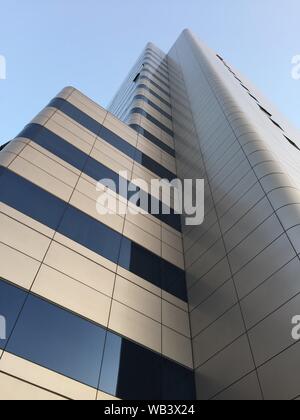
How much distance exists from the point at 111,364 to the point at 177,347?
9.40 feet

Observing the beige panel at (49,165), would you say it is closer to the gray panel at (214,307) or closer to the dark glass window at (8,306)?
the dark glass window at (8,306)

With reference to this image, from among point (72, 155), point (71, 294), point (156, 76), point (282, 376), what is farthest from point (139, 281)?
point (156, 76)

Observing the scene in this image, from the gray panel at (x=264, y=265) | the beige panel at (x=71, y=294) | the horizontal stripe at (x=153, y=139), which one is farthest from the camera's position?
the horizontal stripe at (x=153, y=139)

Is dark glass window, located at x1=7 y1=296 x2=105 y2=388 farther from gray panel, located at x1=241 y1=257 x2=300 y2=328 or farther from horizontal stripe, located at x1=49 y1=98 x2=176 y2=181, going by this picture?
horizontal stripe, located at x1=49 y1=98 x2=176 y2=181

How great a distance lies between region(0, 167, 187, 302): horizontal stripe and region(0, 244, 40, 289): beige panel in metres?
1.98

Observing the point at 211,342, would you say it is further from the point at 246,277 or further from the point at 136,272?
the point at 136,272

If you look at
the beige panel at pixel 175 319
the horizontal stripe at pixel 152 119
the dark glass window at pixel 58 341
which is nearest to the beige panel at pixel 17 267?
the dark glass window at pixel 58 341

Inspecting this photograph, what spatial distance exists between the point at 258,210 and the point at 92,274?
6665 mm

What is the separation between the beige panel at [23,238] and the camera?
10.7m

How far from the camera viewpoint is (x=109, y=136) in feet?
66.3

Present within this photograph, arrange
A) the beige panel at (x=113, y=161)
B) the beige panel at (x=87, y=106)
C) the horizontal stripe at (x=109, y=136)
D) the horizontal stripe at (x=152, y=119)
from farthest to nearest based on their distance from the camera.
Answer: the horizontal stripe at (x=152, y=119) → the beige panel at (x=87, y=106) → the horizontal stripe at (x=109, y=136) → the beige panel at (x=113, y=161)

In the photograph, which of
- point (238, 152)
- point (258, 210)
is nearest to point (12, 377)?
point (258, 210)

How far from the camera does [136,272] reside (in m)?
13.7

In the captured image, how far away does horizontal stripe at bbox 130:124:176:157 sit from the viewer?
24.7m
